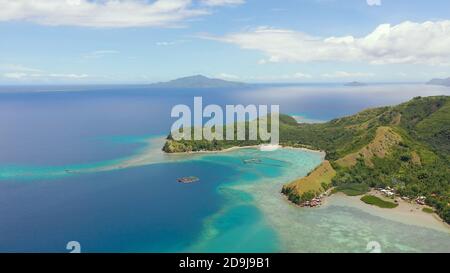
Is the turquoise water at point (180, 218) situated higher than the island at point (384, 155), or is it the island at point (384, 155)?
the island at point (384, 155)

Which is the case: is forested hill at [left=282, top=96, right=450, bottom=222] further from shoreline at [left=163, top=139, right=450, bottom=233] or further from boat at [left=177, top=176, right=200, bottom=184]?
boat at [left=177, top=176, right=200, bottom=184]

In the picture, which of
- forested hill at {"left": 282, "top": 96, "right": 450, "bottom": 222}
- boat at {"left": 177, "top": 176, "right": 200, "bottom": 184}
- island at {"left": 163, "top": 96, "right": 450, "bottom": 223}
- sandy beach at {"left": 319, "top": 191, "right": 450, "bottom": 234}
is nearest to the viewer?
sandy beach at {"left": 319, "top": 191, "right": 450, "bottom": 234}

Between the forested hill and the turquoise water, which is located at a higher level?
the forested hill

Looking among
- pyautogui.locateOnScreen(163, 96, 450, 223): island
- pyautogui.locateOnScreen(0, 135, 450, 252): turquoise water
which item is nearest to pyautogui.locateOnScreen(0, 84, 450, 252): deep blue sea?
pyautogui.locateOnScreen(0, 135, 450, 252): turquoise water

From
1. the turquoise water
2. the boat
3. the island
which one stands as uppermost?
the island

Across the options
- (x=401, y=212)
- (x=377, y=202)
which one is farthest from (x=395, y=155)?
(x=401, y=212)

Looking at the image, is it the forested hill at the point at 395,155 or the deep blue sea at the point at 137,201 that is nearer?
the deep blue sea at the point at 137,201

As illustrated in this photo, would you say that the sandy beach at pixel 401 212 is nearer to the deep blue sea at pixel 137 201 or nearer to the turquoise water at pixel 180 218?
the turquoise water at pixel 180 218

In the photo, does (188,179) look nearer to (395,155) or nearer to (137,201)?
(137,201)

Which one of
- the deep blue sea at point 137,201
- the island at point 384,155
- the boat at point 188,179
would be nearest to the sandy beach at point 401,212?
the island at point 384,155
